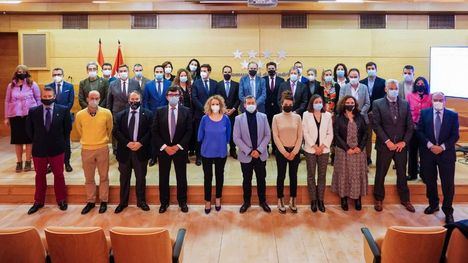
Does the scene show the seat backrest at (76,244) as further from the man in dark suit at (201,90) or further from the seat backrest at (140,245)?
the man in dark suit at (201,90)

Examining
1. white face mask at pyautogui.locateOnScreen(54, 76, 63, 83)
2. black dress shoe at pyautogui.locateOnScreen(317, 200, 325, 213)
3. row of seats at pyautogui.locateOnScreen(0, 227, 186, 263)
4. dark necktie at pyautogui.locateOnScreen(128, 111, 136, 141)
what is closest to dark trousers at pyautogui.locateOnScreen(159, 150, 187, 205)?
dark necktie at pyautogui.locateOnScreen(128, 111, 136, 141)

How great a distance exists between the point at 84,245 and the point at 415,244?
2.28 meters

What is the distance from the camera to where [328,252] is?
180 inches

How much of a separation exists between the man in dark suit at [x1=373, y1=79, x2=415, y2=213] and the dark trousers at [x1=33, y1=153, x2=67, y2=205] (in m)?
4.07

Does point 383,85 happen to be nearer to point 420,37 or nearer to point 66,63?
point 420,37

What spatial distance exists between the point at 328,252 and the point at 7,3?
839 centimetres

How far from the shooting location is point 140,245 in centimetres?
313

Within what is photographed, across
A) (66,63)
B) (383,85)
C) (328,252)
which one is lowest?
(328,252)

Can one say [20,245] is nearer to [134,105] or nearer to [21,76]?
[134,105]

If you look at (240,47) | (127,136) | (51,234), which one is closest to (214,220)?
(127,136)

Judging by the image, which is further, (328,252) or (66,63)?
(66,63)

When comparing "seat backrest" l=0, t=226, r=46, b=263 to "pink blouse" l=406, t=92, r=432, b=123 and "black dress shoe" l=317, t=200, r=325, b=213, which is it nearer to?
"black dress shoe" l=317, t=200, r=325, b=213

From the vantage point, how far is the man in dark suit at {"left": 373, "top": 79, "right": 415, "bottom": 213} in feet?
18.7

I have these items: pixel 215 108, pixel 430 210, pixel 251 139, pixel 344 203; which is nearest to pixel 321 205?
pixel 344 203
